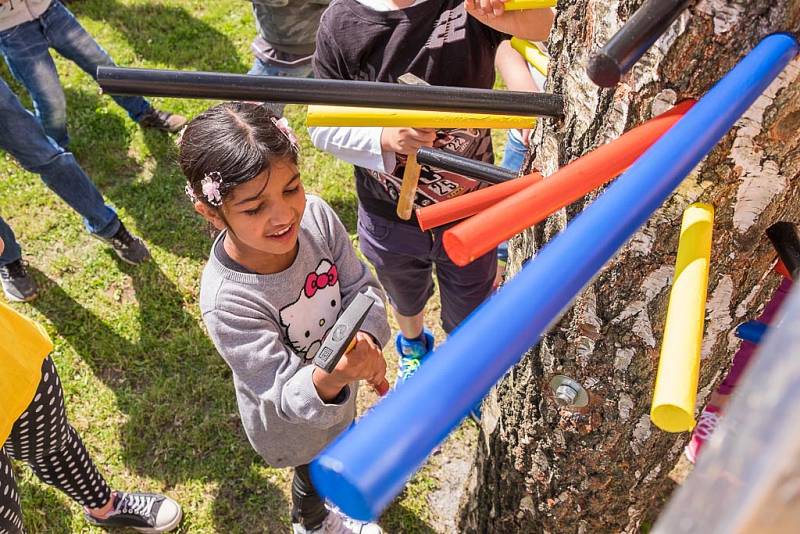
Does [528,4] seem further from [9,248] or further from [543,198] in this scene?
[9,248]

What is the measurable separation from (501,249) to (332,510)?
1241 mm

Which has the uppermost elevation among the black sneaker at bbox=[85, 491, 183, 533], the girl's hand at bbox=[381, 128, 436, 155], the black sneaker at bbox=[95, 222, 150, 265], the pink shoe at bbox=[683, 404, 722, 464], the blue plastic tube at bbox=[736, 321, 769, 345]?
the blue plastic tube at bbox=[736, 321, 769, 345]

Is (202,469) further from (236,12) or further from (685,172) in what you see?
(236,12)

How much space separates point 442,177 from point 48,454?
1300 millimetres

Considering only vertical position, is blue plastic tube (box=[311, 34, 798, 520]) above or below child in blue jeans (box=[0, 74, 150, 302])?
above

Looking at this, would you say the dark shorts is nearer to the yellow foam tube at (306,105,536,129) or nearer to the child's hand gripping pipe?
the child's hand gripping pipe

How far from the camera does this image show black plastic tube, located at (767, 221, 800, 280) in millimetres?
806

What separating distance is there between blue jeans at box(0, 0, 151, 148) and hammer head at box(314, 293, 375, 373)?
6.95 feet

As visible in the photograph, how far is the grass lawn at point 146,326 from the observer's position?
229cm

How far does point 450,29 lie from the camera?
1595 mm

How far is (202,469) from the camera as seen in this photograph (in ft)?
7.76

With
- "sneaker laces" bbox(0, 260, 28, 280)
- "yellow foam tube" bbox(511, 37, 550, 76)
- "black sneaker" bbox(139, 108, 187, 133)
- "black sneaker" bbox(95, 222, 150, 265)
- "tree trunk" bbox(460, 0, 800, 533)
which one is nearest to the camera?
"tree trunk" bbox(460, 0, 800, 533)

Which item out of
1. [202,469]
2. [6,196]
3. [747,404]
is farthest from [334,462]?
[6,196]

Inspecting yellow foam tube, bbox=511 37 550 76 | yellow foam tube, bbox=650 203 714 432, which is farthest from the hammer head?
yellow foam tube, bbox=650 203 714 432
